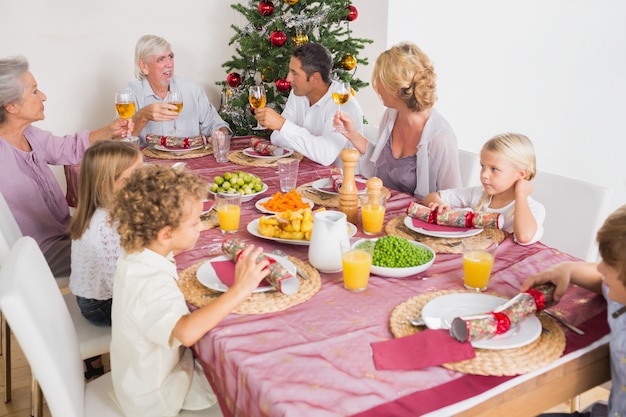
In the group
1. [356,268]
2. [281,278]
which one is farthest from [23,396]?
[356,268]

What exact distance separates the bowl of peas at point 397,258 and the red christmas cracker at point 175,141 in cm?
161

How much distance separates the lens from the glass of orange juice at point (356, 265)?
4.21 ft

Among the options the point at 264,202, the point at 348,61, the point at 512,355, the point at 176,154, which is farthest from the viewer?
the point at 348,61

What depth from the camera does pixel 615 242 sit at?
1079 mm

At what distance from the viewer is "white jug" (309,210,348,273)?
1.38 meters

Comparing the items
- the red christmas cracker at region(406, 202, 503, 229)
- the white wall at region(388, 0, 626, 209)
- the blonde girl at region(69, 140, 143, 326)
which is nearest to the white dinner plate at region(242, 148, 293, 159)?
the blonde girl at region(69, 140, 143, 326)

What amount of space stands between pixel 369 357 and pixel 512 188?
3.14 ft

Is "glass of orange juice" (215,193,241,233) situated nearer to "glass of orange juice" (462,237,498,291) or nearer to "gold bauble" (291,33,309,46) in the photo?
"glass of orange juice" (462,237,498,291)

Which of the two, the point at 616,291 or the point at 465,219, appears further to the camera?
the point at 465,219

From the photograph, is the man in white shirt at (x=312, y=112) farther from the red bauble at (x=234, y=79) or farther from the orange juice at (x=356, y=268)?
the orange juice at (x=356, y=268)

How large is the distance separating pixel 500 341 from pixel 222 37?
11.1 ft

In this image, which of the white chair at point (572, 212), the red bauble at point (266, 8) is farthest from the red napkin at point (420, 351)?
the red bauble at point (266, 8)

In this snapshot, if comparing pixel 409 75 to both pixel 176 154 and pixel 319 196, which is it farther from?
pixel 176 154

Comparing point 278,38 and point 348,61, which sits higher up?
point 278,38
